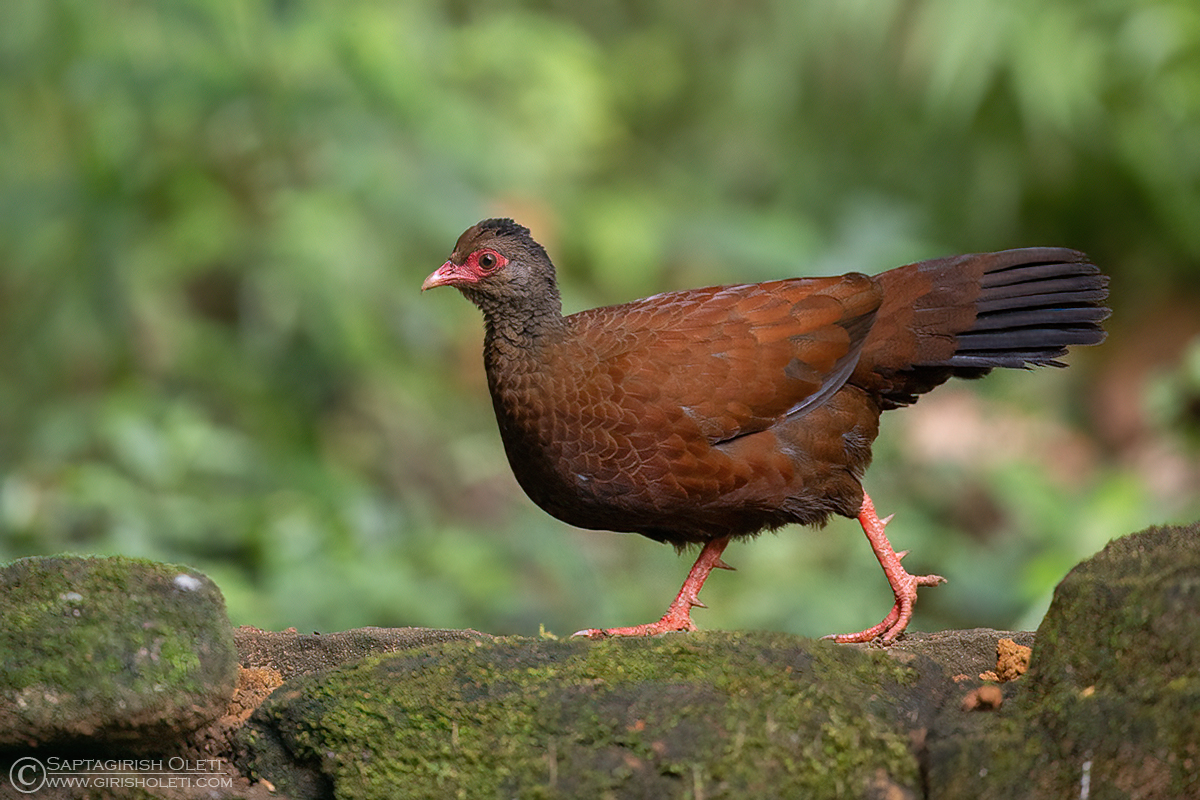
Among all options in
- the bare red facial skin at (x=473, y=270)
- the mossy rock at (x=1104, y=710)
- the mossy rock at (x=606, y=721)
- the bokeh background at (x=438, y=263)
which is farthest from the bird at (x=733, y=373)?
the bokeh background at (x=438, y=263)

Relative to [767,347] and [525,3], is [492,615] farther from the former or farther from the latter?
[525,3]

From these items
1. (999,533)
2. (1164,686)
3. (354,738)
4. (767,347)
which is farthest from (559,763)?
(999,533)

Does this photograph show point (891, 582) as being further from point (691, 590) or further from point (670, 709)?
point (670, 709)

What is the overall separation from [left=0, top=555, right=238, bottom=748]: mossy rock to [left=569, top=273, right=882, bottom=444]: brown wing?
135 centimetres

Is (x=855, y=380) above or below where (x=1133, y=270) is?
below

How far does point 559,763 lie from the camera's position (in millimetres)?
2721

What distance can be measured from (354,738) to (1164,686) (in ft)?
5.64

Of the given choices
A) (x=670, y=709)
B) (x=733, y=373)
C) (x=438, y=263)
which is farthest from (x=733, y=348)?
(x=438, y=263)

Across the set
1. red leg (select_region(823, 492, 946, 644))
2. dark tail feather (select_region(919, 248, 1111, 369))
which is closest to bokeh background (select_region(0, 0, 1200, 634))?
red leg (select_region(823, 492, 946, 644))

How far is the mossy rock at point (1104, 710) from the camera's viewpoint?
2531mm

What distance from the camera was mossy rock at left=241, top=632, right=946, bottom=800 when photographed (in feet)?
8.80

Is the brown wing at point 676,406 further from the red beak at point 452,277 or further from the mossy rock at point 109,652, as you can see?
the mossy rock at point 109,652

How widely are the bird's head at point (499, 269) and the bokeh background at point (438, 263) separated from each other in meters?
1.83

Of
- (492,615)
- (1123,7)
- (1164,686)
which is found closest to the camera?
(1164,686)
